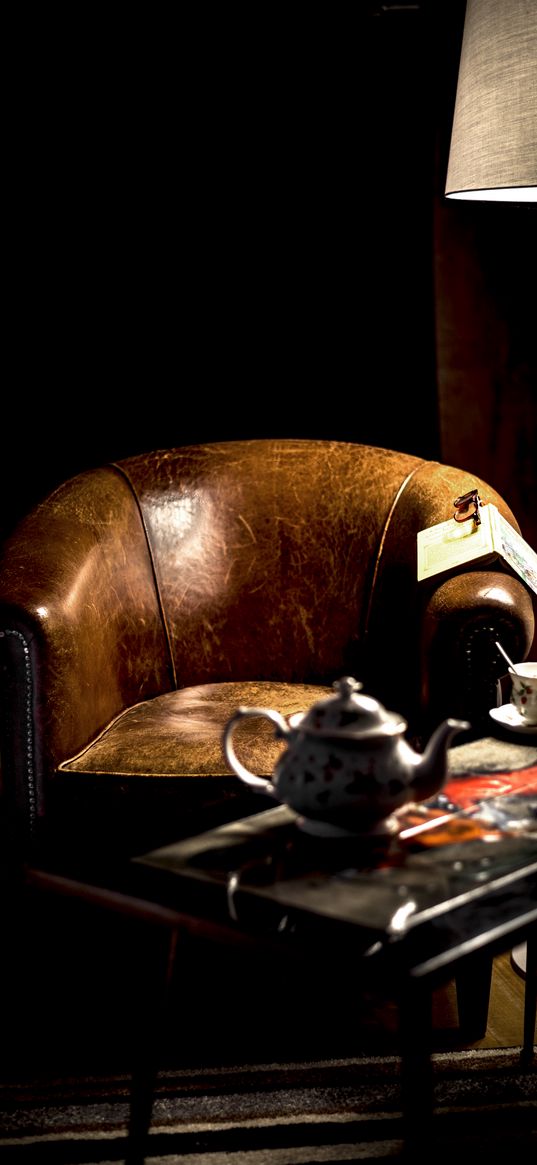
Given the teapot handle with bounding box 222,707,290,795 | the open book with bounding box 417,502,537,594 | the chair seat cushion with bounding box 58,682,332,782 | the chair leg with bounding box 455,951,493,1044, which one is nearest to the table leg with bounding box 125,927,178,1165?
the teapot handle with bounding box 222,707,290,795

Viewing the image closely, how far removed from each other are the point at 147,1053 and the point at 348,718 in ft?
1.45

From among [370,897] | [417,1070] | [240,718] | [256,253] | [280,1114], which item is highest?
[256,253]

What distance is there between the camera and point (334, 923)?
102 centimetres

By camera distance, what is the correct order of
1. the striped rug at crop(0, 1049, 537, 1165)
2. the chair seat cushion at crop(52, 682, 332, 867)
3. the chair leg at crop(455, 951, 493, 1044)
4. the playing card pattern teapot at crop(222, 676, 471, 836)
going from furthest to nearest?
the chair seat cushion at crop(52, 682, 332, 867) → the chair leg at crop(455, 951, 493, 1044) → the striped rug at crop(0, 1049, 537, 1165) → the playing card pattern teapot at crop(222, 676, 471, 836)

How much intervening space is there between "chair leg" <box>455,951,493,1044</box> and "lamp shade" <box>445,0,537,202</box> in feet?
3.83

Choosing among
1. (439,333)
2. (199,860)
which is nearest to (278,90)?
(439,333)

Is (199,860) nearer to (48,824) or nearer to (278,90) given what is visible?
(48,824)

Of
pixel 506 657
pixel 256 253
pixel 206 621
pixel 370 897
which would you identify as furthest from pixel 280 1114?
pixel 256 253

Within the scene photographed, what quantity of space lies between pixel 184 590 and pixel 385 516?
0.46 meters

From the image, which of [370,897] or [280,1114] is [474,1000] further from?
[370,897]

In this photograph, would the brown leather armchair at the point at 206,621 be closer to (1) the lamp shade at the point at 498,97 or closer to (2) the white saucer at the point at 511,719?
(2) the white saucer at the point at 511,719

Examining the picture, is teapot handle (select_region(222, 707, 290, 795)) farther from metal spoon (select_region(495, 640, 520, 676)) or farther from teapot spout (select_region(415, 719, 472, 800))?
metal spoon (select_region(495, 640, 520, 676))

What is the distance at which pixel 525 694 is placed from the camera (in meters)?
1.62

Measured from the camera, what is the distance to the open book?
203 cm
